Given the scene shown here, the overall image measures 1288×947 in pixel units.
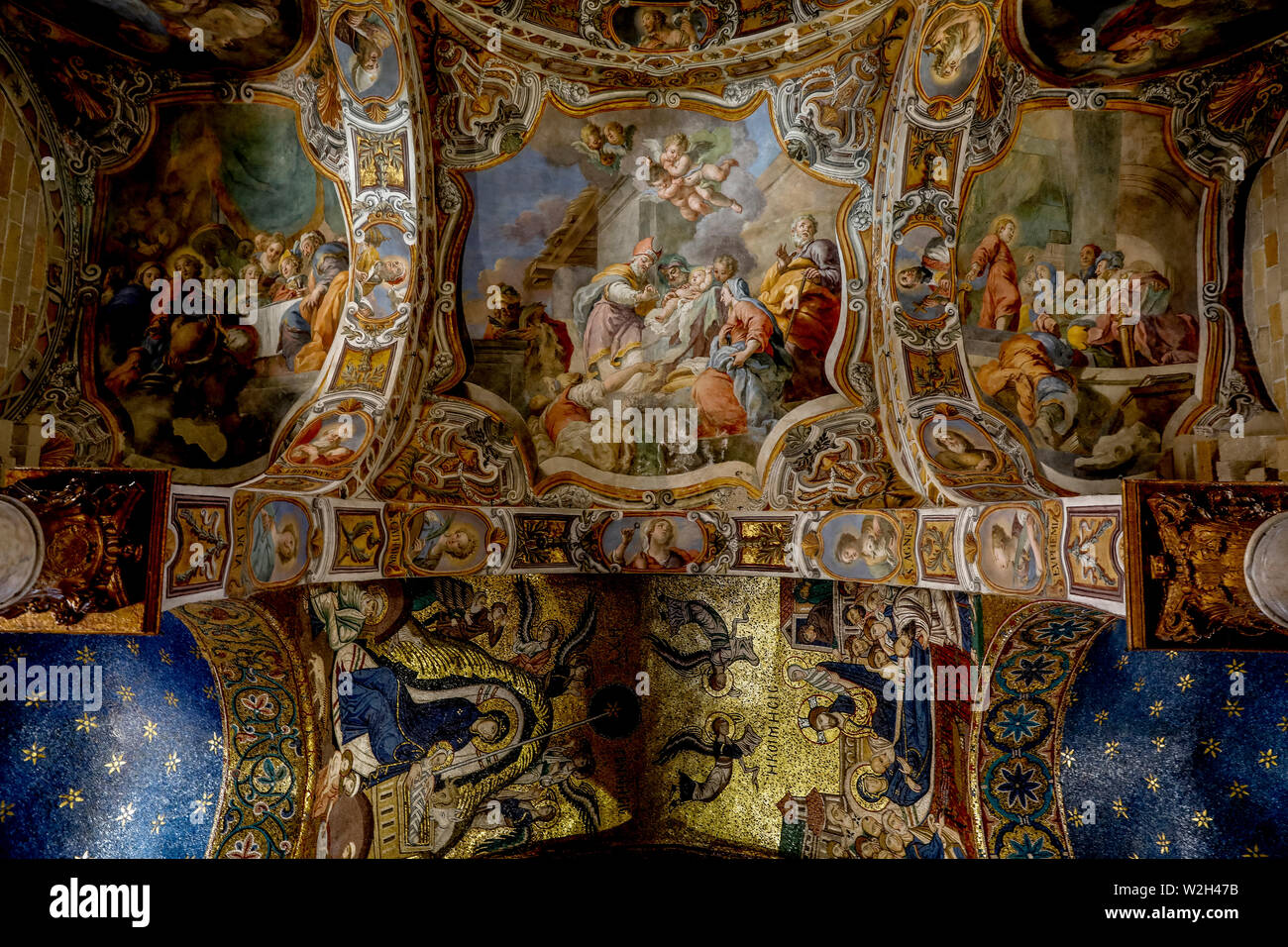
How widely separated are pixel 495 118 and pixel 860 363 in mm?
5235

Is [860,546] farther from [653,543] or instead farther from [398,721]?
[398,721]

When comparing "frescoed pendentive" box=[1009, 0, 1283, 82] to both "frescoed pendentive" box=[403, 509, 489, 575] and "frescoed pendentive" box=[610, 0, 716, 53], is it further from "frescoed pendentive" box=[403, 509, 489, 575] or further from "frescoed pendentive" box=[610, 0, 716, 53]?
"frescoed pendentive" box=[403, 509, 489, 575]

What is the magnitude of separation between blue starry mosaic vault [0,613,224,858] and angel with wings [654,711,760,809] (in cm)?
533

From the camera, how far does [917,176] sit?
8898 millimetres

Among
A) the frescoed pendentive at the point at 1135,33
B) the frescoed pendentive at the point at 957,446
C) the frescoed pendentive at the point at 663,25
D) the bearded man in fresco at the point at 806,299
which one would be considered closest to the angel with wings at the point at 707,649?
the bearded man in fresco at the point at 806,299

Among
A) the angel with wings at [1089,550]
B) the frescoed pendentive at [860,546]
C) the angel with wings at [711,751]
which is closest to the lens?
the angel with wings at [1089,550]

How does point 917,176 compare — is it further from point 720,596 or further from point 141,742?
point 141,742

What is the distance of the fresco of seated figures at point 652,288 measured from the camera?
948cm

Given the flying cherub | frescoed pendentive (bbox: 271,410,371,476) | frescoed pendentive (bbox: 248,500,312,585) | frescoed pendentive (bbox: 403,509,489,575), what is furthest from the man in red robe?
frescoed pendentive (bbox: 248,500,312,585)

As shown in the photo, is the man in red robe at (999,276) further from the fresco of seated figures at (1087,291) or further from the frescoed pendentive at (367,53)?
the frescoed pendentive at (367,53)

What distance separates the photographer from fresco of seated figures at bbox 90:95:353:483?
318 inches

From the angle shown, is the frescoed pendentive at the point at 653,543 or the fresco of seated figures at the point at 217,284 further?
the frescoed pendentive at the point at 653,543

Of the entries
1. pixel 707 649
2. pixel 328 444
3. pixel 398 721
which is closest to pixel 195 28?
pixel 328 444

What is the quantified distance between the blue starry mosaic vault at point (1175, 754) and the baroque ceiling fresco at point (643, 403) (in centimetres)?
4
